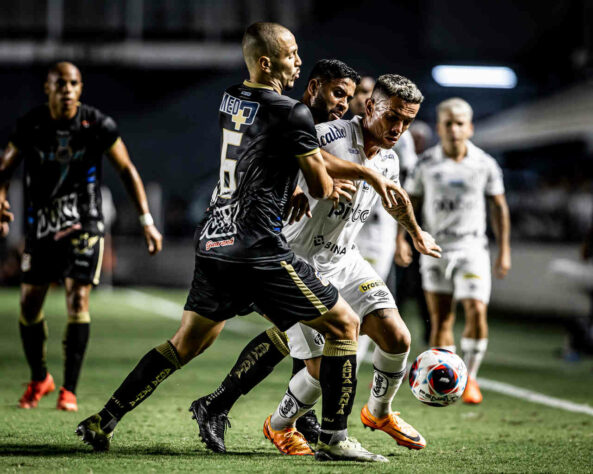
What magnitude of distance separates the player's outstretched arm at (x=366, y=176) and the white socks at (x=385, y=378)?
935 millimetres

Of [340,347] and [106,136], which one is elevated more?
[106,136]

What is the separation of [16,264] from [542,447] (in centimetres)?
1648

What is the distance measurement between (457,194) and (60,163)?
303cm

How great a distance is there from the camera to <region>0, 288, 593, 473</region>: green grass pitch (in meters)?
5.02

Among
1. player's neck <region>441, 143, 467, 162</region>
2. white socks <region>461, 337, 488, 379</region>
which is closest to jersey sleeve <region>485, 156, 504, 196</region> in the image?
player's neck <region>441, 143, 467, 162</region>

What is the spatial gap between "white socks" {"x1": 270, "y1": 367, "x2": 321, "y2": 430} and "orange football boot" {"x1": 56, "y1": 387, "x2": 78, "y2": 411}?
1.85m

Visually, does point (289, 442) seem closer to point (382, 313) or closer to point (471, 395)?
point (382, 313)

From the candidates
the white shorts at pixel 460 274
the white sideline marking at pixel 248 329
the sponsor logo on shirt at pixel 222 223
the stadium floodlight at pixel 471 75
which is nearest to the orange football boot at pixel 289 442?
the sponsor logo on shirt at pixel 222 223

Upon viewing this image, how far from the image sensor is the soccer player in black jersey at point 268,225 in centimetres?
470

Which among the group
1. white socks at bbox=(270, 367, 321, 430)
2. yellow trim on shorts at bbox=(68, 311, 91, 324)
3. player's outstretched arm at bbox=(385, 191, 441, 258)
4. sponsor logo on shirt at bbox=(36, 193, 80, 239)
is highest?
player's outstretched arm at bbox=(385, 191, 441, 258)

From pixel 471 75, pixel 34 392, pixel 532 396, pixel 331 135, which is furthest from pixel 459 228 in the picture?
pixel 471 75

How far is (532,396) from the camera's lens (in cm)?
801

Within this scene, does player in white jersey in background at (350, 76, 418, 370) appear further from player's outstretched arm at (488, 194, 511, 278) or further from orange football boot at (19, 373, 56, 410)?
orange football boot at (19, 373, 56, 410)

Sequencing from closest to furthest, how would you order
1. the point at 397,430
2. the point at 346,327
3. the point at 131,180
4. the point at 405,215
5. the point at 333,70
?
the point at 346,327
the point at 405,215
the point at 397,430
the point at 333,70
the point at 131,180
